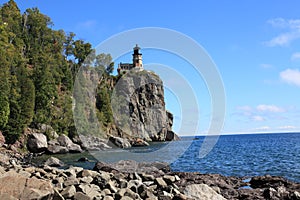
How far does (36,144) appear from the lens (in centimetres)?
5341

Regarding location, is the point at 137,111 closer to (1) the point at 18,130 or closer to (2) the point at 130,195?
(1) the point at 18,130

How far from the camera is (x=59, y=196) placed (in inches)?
449

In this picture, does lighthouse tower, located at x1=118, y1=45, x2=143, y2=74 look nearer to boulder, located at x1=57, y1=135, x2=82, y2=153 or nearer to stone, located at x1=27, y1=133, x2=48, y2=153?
boulder, located at x1=57, y1=135, x2=82, y2=153

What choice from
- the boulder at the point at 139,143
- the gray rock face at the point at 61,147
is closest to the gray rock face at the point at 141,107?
the boulder at the point at 139,143

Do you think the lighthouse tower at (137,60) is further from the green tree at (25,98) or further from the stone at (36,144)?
the stone at (36,144)

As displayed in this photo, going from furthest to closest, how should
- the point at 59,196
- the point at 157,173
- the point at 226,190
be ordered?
the point at 157,173 < the point at 226,190 < the point at 59,196

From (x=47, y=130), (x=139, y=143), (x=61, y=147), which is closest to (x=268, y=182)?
(x=61, y=147)

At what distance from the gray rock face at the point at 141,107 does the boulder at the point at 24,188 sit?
320 feet

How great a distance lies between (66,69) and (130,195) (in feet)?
267

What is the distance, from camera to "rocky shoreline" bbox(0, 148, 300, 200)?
10.7m

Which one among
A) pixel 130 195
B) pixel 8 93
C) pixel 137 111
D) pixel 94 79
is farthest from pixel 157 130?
pixel 130 195

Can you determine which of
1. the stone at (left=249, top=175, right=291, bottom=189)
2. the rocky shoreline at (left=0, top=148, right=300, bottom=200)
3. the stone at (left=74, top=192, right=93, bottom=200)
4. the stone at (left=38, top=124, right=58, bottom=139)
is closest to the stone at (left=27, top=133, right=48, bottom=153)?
the stone at (left=38, top=124, right=58, bottom=139)

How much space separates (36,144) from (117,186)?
132ft

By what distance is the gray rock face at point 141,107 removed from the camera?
378 feet
